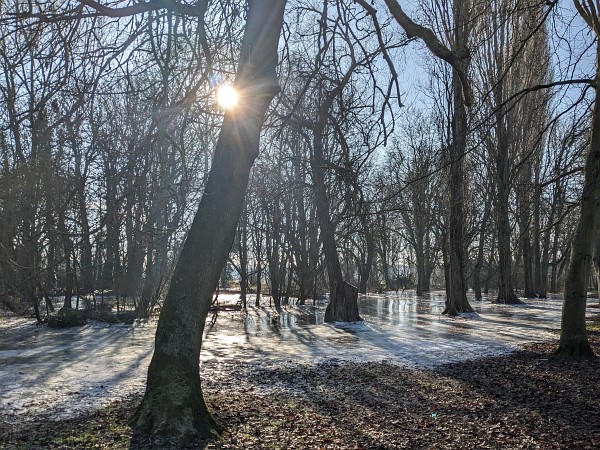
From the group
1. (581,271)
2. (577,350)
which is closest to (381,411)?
(577,350)

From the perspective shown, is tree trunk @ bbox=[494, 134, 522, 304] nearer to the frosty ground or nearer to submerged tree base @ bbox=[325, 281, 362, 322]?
submerged tree base @ bbox=[325, 281, 362, 322]

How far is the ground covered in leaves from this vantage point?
4.59 meters

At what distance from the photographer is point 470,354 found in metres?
9.50

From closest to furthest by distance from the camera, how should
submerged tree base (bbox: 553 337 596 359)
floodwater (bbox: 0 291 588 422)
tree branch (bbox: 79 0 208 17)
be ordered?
1. tree branch (bbox: 79 0 208 17)
2. floodwater (bbox: 0 291 588 422)
3. submerged tree base (bbox: 553 337 596 359)

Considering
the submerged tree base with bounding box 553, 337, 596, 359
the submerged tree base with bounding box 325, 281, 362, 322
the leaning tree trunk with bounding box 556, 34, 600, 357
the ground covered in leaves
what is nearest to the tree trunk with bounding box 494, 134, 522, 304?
the submerged tree base with bounding box 325, 281, 362, 322

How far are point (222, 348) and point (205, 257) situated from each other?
609 cm

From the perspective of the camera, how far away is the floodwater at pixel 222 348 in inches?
255

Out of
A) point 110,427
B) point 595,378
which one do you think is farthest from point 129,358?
point 595,378

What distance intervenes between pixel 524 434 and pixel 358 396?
79.1 inches

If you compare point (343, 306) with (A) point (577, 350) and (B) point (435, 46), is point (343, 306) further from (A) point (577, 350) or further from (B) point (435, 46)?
(B) point (435, 46)

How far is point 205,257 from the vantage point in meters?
4.87

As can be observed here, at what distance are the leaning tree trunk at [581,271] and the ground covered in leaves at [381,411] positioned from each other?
1.17 ft

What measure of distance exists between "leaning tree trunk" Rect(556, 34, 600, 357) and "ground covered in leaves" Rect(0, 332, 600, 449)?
0.36 meters

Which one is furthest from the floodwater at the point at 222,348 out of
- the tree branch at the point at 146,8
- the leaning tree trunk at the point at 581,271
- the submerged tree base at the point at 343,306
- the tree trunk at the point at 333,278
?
the tree branch at the point at 146,8
